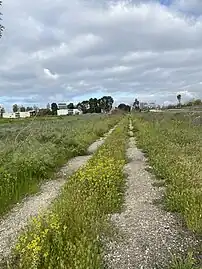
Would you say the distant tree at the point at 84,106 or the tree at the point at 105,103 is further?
the distant tree at the point at 84,106

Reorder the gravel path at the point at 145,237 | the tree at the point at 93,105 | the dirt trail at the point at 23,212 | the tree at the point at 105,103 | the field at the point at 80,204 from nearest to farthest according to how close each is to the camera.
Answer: the field at the point at 80,204 → the gravel path at the point at 145,237 → the dirt trail at the point at 23,212 → the tree at the point at 93,105 → the tree at the point at 105,103

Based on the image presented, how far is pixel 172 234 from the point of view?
19.4 ft

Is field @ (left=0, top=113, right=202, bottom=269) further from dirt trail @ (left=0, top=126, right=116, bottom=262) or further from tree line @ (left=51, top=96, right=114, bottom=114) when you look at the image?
tree line @ (left=51, top=96, right=114, bottom=114)

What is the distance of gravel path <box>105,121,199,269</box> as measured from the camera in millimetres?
5008

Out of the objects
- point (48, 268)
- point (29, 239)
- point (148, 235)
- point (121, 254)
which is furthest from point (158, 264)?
point (29, 239)

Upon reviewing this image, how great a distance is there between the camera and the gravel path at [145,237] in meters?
5.01

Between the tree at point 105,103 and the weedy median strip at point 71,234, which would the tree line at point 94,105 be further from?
the weedy median strip at point 71,234

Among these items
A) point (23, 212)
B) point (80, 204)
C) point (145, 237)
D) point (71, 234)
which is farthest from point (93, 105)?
point (71, 234)

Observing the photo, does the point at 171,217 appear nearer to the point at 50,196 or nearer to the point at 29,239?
the point at 29,239

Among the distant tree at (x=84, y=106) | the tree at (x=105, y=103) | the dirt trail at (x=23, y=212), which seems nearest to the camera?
the dirt trail at (x=23, y=212)

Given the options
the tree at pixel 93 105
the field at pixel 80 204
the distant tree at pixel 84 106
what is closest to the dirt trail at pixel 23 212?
the field at pixel 80 204

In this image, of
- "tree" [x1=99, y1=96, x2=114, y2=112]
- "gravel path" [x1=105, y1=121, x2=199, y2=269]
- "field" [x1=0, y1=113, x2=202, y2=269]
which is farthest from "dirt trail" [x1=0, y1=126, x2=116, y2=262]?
"tree" [x1=99, y1=96, x2=114, y2=112]

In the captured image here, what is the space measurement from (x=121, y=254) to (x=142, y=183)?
4.77 m

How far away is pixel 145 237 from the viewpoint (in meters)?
5.77
